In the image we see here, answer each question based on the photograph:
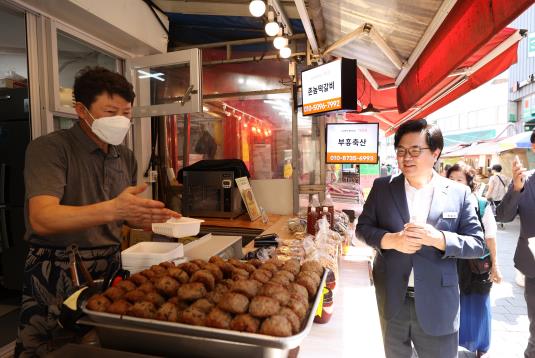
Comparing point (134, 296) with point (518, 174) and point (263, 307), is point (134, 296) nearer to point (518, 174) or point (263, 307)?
point (263, 307)

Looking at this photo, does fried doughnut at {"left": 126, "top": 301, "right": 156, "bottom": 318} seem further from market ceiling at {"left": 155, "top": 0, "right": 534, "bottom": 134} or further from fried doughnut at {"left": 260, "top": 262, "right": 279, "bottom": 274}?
market ceiling at {"left": 155, "top": 0, "right": 534, "bottom": 134}

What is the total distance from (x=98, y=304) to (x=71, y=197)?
1000mm

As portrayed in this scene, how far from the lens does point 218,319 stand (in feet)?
2.80

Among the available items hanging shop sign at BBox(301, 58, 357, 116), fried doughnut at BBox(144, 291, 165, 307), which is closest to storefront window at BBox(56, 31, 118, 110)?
hanging shop sign at BBox(301, 58, 357, 116)

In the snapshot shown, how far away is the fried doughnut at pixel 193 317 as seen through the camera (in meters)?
0.85

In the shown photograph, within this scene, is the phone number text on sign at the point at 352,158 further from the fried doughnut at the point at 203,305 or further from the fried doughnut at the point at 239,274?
the fried doughnut at the point at 203,305

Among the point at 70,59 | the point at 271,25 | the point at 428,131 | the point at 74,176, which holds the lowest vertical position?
the point at 74,176

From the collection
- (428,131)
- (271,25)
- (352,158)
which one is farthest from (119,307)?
(352,158)

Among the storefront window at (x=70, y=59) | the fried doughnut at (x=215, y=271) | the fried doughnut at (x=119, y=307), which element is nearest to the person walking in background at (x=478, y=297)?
the fried doughnut at (x=215, y=271)

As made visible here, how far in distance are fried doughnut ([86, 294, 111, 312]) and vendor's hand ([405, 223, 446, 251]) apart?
4.99ft

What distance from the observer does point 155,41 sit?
414 cm

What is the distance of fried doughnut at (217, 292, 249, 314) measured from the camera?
0.90 metres

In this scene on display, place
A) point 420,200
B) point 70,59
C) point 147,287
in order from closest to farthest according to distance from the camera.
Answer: point 147,287 < point 420,200 < point 70,59

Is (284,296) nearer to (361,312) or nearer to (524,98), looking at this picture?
(361,312)
